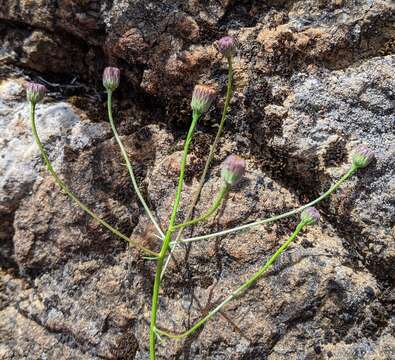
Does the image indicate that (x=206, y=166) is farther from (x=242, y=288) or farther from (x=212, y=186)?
(x=242, y=288)

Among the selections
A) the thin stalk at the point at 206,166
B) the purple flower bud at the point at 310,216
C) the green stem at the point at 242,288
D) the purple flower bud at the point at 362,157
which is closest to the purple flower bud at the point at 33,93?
the thin stalk at the point at 206,166

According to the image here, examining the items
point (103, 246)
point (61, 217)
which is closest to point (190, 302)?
→ point (103, 246)

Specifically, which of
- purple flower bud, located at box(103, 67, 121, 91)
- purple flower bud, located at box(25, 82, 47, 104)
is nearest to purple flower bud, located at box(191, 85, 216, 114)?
purple flower bud, located at box(103, 67, 121, 91)

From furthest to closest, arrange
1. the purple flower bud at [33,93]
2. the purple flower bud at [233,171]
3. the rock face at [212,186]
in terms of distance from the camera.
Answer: the purple flower bud at [33,93] → the rock face at [212,186] → the purple flower bud at [233,171]

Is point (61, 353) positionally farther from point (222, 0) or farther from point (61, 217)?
point (222, 0)

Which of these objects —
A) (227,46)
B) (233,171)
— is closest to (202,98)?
(227,46)

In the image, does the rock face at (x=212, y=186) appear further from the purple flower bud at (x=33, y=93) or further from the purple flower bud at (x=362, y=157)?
the purple flower bud at (x=33, y=93)
